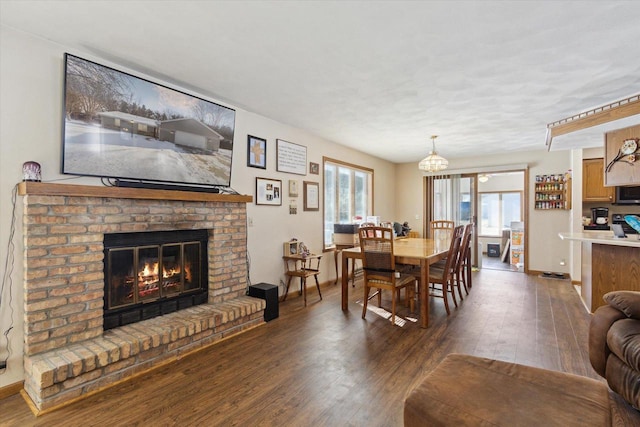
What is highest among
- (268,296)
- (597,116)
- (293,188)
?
(597,116)

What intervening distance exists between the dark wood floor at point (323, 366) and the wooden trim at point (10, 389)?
1.8 inches

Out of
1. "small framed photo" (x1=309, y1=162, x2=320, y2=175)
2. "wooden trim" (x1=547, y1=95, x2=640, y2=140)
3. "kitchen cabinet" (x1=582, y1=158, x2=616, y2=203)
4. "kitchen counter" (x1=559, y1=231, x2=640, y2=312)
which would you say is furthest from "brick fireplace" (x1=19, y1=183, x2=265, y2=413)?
"kitchen cabinet" (x1=582, y1=158, x2=616, y2=203)

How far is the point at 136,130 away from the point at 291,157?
2.21 metres

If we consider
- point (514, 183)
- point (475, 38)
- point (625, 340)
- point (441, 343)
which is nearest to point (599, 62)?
point (475, 38)

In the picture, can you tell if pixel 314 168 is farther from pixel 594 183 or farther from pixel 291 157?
pixel 594 183

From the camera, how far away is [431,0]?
182 cm

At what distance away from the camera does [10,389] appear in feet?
6.97

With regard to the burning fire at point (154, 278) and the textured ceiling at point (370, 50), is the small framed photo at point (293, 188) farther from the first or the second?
the burning fire at point (154, 278)

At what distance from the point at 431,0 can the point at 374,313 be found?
312cm

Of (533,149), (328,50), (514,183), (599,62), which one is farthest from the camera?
(514,183)

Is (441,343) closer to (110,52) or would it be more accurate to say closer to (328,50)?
(328,50)

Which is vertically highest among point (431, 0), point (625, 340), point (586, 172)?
point (431, 0)

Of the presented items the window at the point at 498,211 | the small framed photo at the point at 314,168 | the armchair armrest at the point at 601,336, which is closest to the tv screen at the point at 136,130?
the small framed photo at the point at 314,168

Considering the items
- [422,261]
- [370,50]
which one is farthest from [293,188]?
[370,50]
